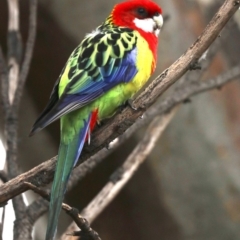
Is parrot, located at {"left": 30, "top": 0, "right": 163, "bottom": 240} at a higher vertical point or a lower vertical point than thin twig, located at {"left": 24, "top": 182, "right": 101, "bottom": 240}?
higher

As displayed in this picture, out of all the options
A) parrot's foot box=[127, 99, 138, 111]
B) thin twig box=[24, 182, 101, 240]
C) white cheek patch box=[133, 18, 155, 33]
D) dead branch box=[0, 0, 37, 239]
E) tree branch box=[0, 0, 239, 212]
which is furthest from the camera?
white cheek patch box=[133, 18, 155, 33]

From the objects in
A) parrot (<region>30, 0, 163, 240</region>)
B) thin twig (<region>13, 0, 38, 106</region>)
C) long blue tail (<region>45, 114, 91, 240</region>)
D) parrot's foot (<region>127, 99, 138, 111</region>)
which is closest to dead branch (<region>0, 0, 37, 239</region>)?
thin twig (<region>13, 0, 38, 106</region>)

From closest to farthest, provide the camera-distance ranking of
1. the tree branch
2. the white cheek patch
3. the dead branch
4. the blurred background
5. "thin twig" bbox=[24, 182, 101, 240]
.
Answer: "thin twig" bbox=[24, 182, 101, 240] < the tree branch < the dead branch < the white cheek patch < the blurred background

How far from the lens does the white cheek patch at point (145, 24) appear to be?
2.31 m

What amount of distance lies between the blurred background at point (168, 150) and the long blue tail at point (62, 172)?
3.65 feet

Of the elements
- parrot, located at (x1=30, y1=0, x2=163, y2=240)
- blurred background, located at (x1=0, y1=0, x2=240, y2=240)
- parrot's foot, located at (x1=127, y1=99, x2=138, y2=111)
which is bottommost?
blurred background, located at (x1=0, y1=0, x2=240, y2=240)

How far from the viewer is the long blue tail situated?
1632mm

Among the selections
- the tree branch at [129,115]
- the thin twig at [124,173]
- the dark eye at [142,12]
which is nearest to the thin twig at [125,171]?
the thin twig at [124,173]

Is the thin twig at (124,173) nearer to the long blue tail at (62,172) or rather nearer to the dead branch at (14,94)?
the dead branch at (14,94)

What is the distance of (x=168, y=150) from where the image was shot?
293cm

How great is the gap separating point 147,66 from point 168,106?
1.93 ft

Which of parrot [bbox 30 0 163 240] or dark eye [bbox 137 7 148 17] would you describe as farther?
dark eye [bbox 137 7 148 17]

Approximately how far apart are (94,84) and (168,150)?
107 cm

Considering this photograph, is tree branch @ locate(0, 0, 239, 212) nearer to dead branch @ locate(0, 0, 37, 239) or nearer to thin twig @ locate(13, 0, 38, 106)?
dead branch @ locate(0, 0, 37, 239)
